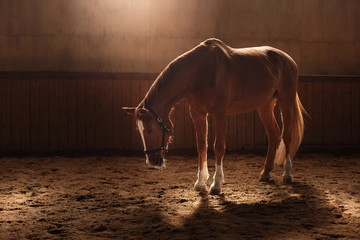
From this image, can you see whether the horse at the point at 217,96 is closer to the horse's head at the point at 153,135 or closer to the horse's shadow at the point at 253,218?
the horse's head at the point at 153,135

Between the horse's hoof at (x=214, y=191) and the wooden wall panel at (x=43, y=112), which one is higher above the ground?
the wooden wall panel at (x=43, y=112)

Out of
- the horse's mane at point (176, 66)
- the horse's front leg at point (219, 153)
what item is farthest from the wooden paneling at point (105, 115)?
the horse's front leg at point (219, 153)

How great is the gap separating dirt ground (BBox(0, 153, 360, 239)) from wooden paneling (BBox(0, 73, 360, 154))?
1159 mm

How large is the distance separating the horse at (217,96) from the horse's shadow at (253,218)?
23.6 inches

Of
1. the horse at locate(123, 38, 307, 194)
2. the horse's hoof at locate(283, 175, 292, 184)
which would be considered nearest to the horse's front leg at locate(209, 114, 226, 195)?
the horse at locate(123, 38, 307, 194)

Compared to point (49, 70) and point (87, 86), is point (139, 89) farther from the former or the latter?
point (49, 70)

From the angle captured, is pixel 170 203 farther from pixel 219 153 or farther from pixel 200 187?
pixel 219 153

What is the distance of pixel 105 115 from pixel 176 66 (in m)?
3.22

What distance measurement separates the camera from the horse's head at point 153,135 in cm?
378

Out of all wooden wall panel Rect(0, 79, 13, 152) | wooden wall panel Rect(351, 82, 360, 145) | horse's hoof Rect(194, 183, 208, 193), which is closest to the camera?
horse's hoof Rect(194, 183, 208, 193)

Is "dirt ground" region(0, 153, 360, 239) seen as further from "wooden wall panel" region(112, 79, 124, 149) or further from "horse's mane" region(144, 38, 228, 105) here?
"wooden wall panel" region(112, 79, 124, 149)

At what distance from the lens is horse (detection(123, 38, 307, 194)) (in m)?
3.87

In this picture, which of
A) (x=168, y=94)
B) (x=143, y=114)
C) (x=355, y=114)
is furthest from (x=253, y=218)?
(x=355, y=114)

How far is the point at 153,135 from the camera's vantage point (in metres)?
3.81
